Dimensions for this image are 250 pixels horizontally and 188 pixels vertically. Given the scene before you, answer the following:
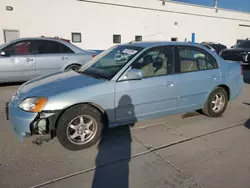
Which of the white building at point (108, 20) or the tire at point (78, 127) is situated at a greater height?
the white building at point (108, 20)

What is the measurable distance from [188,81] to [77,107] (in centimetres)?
201

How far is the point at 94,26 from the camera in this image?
15.7m

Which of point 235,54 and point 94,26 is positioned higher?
point 94,26

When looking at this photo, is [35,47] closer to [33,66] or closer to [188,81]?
[33,66]

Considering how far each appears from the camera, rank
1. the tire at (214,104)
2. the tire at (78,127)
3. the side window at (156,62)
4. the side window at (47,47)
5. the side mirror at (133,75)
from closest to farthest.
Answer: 1. the tire at (78,127)
2. the side mirror at (133,75)
3. the side window at (156,62)
4. the tire at (214,104)
5. the side window at (47,47)

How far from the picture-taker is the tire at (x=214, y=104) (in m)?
4.24

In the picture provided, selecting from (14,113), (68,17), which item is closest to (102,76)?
(14,113)

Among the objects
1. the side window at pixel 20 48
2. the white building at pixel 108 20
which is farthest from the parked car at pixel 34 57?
the white building at pixel 108 20

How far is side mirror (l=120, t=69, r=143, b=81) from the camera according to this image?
3172mm

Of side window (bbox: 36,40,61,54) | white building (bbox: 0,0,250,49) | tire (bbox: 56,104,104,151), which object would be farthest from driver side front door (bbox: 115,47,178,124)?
white building (bbox: 0,0,250,49)

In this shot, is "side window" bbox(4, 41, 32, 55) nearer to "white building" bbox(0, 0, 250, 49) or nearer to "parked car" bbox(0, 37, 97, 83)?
"parked car" bbox(0, 37, 97, 83)

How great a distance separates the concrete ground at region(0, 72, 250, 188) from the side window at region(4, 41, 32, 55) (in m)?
3.27

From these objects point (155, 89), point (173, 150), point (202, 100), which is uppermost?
point (155, 89)

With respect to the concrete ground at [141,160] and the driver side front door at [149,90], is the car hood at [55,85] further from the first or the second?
the concrete ground at [141,160]
